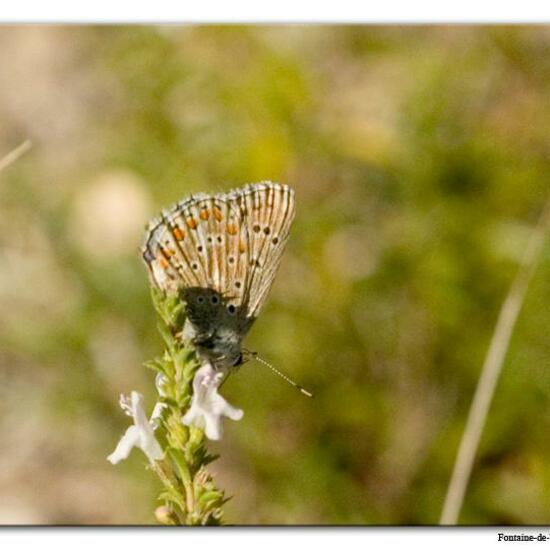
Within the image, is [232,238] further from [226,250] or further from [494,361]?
[494,361]

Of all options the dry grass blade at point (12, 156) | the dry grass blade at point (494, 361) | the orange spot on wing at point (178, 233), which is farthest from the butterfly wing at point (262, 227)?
the dry grass blade at point (494, 361)

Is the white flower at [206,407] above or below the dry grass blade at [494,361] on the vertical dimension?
below

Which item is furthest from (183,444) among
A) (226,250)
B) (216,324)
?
(226,250)

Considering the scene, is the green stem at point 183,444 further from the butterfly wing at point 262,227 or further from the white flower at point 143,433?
the butterfly wing at point 262,227

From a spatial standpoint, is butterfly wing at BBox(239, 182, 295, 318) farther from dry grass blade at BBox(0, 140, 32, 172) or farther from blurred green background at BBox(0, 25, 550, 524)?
blurred green background at BBox(0, 25, 550, 524)

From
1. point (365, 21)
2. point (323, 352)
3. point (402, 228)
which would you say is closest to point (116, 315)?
point (323, 352)
